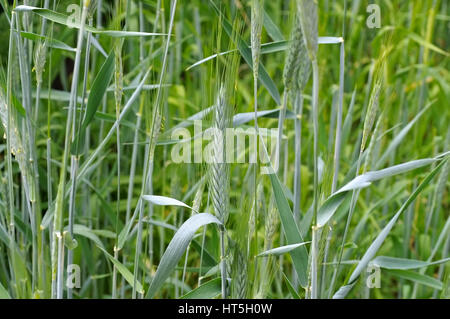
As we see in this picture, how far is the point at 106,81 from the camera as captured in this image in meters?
0.82

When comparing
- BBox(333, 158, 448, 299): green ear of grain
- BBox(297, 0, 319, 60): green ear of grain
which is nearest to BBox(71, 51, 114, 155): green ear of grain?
BBox(297, 0, 319, 60): green ear of grain

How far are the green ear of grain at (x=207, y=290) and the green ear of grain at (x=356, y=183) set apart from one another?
0.17 meters

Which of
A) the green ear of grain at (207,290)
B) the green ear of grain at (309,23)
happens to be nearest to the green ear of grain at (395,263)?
the green ear of grain at (207,290)

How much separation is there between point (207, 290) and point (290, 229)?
15 cm

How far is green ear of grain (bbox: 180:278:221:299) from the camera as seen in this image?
0.81 m

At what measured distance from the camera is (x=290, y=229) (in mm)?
810

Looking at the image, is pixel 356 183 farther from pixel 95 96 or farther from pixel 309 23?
pixel 95 96

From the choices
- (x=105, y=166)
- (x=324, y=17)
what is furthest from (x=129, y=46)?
(x=324, y=17)

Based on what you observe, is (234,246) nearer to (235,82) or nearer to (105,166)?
(235,82)

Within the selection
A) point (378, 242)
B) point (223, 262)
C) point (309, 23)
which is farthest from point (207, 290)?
point (309, 23)

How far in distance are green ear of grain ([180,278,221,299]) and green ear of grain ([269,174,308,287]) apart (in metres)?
0.12

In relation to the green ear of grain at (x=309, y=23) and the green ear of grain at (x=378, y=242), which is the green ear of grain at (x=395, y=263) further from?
the green ear of grain at (x=309, y=23)

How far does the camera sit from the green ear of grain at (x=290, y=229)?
31.1 inches

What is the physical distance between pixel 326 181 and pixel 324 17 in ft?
1.73
